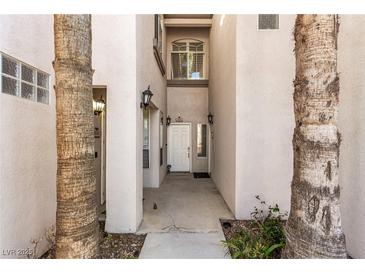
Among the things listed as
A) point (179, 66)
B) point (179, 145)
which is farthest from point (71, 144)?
point (179, 66)

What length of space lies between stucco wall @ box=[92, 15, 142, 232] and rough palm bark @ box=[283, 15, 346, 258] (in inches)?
106

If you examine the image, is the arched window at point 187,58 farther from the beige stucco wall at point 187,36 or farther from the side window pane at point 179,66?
the beige stucco wall at point 187,36

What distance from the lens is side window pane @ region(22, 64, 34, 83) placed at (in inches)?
105

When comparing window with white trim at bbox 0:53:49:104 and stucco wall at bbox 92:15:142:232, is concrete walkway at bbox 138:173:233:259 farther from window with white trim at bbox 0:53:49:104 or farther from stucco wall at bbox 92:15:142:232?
window with white trim at bbox 0:53:49:104

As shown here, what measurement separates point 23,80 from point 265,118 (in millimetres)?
4075

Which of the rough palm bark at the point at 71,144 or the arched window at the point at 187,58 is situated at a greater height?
the arched window at the point at 187,58

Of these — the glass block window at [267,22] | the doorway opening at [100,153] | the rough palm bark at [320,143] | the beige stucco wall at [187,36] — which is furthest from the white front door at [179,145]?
the rough palm bark at [320,143]

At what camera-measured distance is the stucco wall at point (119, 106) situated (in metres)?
3.81

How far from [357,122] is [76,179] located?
11.6ft

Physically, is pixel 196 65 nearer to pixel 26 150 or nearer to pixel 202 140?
pixel 202 140

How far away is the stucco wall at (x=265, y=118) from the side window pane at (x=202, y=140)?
524 cm

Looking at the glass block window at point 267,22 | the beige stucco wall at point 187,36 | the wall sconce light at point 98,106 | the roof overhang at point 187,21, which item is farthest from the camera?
the beige stucco wall at point 187,36

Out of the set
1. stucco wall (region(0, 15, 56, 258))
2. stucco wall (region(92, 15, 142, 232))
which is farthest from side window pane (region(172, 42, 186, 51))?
stucco wall (region(0, 15, 56, 258))
